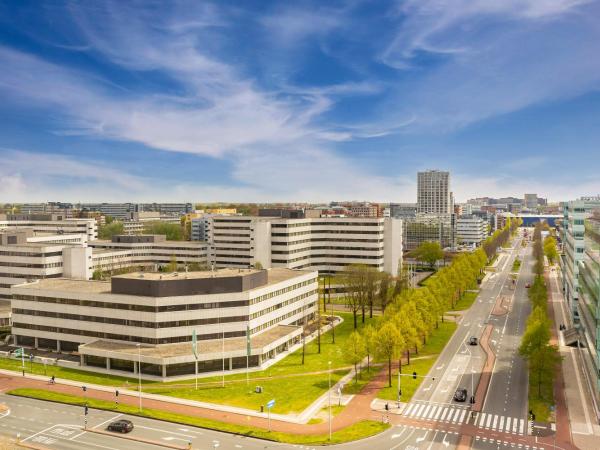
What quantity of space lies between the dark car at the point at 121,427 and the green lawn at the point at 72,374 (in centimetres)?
1679

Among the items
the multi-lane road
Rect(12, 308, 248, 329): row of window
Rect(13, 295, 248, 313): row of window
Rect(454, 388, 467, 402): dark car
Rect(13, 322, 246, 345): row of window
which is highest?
Rect(13, 295, 248, 313): row of window

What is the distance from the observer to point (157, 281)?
89.2 m

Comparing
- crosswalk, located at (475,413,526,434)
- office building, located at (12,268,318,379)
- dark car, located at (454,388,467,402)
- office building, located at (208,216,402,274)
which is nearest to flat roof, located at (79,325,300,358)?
office building, located at (12,268,318,379)

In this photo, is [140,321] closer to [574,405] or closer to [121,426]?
[121,426]

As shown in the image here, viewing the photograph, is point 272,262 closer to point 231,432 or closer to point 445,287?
point 445,287

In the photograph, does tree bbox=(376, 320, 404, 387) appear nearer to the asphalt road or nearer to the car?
the asphalt road

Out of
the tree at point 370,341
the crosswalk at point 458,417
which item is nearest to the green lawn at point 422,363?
the crosswalk at point 458,417

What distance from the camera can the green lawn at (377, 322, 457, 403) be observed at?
3076 inches

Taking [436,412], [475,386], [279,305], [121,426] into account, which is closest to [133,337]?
[121,426]

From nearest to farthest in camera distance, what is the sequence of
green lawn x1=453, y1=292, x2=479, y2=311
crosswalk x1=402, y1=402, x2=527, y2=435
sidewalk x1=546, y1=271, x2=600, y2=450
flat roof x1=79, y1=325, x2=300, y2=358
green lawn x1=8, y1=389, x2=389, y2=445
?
green lawn x1=8, y1=389, x2=389, y2=445 → sidewalk x1=546, y1=271, x2=600, y2=450 → crosswalk x1=402, y1=402, x2=527, y2=435 → flat roof x1=79, y1=325, x2=300, y2=358 → green lawn x1=453, y1=292, x2=479, y2=311

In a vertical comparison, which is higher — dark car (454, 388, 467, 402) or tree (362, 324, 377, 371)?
tree (362, 324, 377, 371)

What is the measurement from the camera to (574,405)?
73125 millimetres

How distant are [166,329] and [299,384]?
2672cm

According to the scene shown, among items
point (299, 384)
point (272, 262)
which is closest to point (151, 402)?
point (299, 384)
